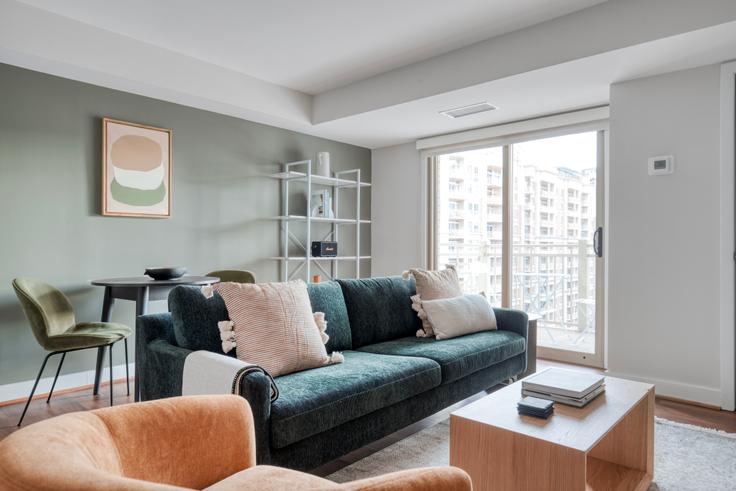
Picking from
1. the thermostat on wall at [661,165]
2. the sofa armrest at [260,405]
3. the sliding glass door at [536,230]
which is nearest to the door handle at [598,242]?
the sliding glass door at [536,230]

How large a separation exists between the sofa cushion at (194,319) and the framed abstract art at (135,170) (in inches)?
73.0

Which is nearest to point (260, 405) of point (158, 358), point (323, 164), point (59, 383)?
point (158, 358)

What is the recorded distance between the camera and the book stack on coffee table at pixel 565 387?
1.86 meters

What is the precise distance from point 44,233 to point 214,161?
148cm

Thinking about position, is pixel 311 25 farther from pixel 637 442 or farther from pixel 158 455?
pixel 637 442

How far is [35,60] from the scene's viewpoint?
3.01m

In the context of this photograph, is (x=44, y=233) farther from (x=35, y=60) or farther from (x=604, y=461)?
(x=604, y=461)

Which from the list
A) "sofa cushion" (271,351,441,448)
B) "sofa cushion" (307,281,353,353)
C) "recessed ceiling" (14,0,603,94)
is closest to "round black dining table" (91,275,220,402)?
"sofa cushion" (307,281,353,353)

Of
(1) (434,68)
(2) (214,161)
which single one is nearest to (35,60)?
(2) (214,161)

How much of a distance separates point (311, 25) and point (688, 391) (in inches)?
140

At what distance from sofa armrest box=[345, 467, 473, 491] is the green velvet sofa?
3.11 feet

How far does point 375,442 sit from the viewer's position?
7.96 feet

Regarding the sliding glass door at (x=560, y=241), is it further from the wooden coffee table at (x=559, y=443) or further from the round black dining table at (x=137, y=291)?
the round black dining table at (x=137, y=291)

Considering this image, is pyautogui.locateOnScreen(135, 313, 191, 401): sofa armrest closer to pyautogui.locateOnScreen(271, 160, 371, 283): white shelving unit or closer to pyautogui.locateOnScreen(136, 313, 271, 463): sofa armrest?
pyautogui.locateOnScreen(136, 313, 271, 463): sofa armrest
